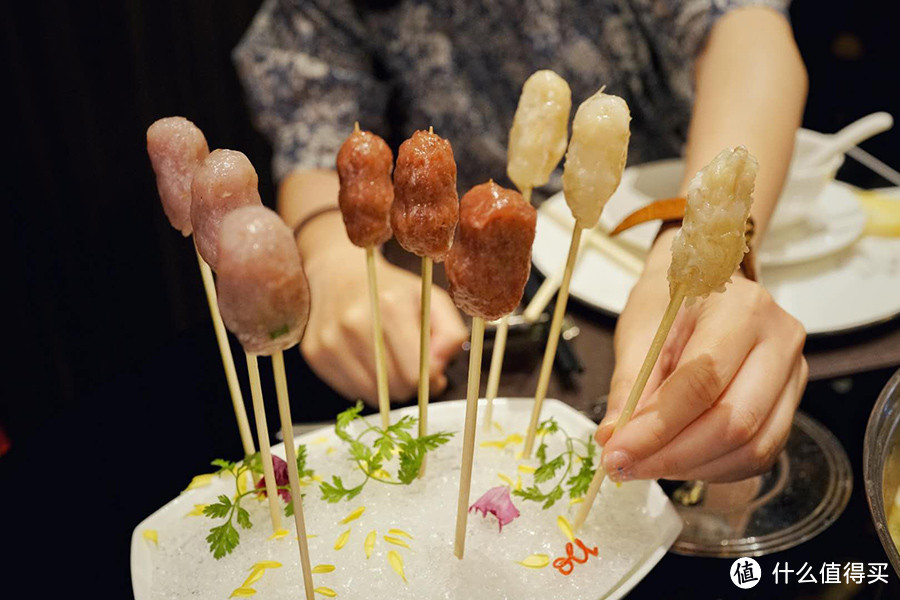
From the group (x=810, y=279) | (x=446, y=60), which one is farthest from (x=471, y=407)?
(x=446, y=60)

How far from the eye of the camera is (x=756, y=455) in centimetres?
83

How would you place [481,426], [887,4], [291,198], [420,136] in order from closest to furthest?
[420,136]
[481,426]
[291,198]
[887,4]

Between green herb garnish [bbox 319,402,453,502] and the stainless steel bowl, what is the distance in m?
0.48

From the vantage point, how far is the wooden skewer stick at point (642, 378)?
72 cm

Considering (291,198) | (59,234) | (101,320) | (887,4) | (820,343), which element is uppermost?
(887,4)

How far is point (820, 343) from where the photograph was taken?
131 centimetres

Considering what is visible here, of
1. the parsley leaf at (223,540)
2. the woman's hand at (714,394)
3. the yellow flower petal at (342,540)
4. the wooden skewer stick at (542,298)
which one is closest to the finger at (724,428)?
the woman's hand at (714,394)

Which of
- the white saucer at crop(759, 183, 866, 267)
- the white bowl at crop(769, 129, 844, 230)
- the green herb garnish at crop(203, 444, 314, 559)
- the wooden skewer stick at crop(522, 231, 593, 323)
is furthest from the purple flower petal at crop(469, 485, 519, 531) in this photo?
the white bowl at crop(769, 129, 844, 230)

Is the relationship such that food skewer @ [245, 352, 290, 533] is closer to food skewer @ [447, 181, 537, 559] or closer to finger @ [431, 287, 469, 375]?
food skewer @ [447, 181, 537, 559]

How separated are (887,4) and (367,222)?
10.7 ft

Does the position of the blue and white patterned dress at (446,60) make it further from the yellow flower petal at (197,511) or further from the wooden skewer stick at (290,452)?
the wooden skewer stick at (290,452)

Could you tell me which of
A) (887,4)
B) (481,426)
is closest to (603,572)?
(481,426)

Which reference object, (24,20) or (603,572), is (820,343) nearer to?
(603,572)

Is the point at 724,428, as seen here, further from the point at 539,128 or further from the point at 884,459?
the point at 539,128
